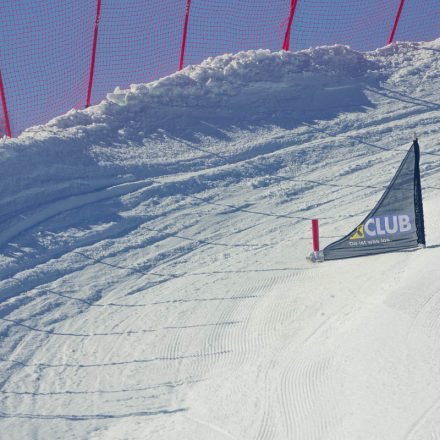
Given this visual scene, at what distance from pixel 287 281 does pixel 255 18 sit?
6.68 meters

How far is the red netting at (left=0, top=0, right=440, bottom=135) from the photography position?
17.2 m

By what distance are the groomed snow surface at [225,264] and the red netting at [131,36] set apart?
459mm

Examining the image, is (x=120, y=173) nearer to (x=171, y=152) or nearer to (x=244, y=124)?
(x=171, y=152)

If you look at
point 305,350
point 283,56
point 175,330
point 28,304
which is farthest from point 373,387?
point 283,56

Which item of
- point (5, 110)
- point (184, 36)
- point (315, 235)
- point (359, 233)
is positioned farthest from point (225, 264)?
point (184, 36)

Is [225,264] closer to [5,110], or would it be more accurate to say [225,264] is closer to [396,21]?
[5,110]

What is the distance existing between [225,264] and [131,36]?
5.63m

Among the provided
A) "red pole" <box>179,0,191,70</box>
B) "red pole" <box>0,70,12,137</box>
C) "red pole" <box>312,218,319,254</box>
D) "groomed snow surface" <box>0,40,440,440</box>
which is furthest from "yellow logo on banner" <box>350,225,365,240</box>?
"red pole" <box>0,70,12,137</box>

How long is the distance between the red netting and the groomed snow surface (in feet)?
1.51

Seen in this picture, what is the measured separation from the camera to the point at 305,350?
12031 millimetres

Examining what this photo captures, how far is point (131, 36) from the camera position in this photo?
59.7 feet

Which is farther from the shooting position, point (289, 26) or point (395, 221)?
point (289, 26)

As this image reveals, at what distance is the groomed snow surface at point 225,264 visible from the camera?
11234 mm

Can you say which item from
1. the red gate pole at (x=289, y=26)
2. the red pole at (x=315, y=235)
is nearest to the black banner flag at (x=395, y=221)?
the red pole at (x=315, y=235)
